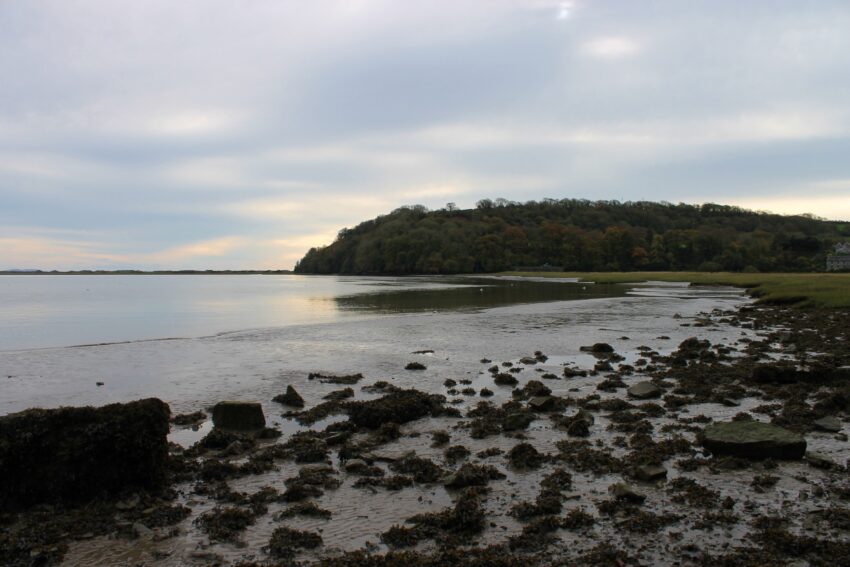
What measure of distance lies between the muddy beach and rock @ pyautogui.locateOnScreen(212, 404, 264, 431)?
132 millimetres

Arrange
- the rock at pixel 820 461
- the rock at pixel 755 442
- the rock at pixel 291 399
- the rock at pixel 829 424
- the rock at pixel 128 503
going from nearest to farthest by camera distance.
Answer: the rock at pixel 128 503 < the rock at pixel 820 461 < the rock at pixel 755 442 < the rock at pixel 829 424 < the rock at pixel 291 399

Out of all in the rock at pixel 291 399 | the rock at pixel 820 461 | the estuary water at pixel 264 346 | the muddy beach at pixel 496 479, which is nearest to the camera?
the muddy beach at pixel 496 479

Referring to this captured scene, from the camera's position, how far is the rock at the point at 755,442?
8859mm

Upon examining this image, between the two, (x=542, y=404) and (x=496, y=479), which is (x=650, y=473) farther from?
(x=542, y=404)

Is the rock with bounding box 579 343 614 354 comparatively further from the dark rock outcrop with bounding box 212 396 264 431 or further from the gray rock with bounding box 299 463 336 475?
the gray rock with bounding box 299 463 336 475

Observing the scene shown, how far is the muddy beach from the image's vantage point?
650cm

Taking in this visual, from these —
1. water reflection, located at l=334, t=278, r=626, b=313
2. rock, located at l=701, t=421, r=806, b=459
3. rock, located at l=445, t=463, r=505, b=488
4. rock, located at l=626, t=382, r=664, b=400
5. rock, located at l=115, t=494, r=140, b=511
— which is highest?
water reflection, located at l=334, t=278, r=626, b=313

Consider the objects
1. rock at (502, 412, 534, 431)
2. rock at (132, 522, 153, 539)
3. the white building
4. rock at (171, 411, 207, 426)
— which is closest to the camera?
rock at (132, 522, 153, 539)

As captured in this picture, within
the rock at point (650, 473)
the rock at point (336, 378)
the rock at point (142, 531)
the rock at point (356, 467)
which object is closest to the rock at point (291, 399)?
the rock at point (336, 378)

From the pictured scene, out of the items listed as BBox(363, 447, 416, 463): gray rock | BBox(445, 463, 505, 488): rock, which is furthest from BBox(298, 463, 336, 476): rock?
BBox(445, 463, 505, 488): rock

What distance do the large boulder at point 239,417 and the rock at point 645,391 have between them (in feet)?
30.7

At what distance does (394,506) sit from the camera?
7.80m

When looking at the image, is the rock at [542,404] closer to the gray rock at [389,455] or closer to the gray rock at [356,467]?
the gray rock at [389,455]

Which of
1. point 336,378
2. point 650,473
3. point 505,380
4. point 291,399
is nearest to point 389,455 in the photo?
point 650,473
